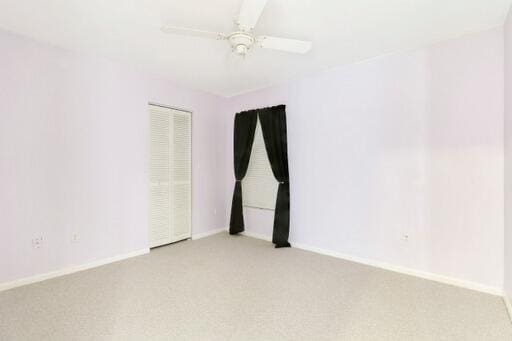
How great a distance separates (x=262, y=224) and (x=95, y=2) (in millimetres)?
3404

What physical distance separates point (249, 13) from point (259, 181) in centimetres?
281

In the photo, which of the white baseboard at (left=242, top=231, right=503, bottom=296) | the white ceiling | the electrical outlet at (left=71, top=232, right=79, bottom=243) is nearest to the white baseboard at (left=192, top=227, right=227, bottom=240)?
the white baseboard at (left=242, top=231, right=503, bottom=296)

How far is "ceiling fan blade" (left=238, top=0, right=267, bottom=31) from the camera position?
1.77 meters

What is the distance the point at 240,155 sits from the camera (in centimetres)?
451

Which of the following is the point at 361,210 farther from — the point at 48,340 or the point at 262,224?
the point at 48,340

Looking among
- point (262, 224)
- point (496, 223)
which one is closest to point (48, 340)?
point (262, 224)

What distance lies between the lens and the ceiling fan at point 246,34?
183 cm

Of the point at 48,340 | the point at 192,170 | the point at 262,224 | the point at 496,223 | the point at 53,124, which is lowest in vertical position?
the point at 48,340

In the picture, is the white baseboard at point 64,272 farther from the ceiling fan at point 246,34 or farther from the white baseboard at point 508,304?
the white baseboard at point 508,304

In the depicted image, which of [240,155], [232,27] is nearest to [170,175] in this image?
[240,155]

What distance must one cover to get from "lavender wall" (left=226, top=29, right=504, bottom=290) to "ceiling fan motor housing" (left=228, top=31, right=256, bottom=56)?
168cm

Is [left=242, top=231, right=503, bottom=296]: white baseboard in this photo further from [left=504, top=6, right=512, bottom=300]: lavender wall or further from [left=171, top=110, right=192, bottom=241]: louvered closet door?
[left=171, top=110, right=192, bottom=241]: louvered closet door

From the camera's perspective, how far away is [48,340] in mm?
1828

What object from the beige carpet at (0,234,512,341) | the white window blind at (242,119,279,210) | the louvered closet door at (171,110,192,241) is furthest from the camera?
the white window blind at (242,119,279,210)
